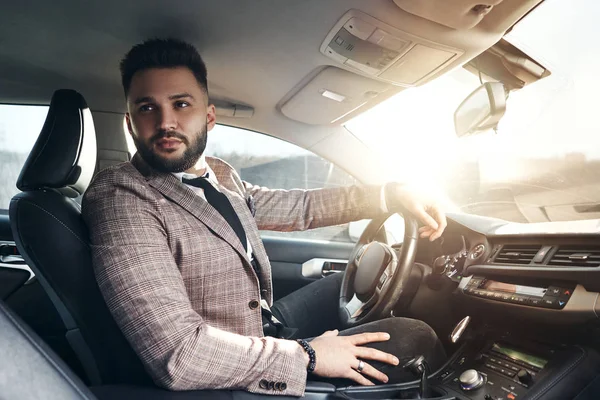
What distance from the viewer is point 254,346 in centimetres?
127

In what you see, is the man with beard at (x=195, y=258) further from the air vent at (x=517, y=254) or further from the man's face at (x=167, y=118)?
the air vent at (x=517, y=254)

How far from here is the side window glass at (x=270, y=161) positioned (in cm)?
279

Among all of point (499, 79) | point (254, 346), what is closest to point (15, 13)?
point (254, 346)

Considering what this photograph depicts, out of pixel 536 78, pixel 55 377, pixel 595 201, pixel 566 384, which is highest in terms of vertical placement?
pixel 536 78

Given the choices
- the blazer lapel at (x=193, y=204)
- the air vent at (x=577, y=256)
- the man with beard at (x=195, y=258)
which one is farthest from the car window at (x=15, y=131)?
the air vent at (x=577, y=256)

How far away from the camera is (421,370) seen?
4.73ft

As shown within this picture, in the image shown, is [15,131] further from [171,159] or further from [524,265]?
[524,265]

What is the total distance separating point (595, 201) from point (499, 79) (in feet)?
1.94

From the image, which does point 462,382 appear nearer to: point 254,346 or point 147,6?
point 254,346

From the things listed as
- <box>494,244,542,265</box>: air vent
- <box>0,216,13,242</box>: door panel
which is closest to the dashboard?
<box>494,244,542,265</box>: air vent

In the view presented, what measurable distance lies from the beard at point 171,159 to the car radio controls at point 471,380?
108 cm

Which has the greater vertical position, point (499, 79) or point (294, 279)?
point (499, 79)

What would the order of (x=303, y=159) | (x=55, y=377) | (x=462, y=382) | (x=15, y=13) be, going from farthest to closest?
(x=303, y=159), (x=15, y=13), (x=462, y=382), (x=55, y=377)

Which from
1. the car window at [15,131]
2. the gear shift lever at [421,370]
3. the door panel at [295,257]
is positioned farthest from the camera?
the door panel at [295,257]
